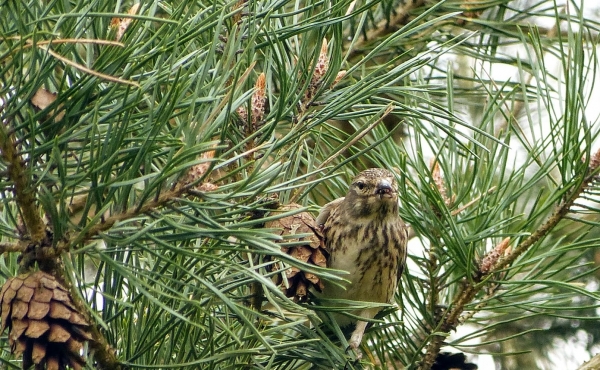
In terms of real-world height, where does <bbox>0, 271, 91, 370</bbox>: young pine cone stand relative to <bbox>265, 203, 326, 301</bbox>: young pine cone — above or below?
below

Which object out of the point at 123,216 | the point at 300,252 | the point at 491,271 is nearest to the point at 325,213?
the point at 491,271

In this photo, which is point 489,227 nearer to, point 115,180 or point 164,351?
point 164,351

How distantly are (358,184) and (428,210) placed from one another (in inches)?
16.5

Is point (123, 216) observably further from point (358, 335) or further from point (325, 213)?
point (325, 213)

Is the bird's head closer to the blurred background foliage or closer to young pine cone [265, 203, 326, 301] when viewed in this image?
the blurred background foliage

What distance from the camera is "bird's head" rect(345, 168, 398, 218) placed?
2.95 m

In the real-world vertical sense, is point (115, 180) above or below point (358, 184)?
below

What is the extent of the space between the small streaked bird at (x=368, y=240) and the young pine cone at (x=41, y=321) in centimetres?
146

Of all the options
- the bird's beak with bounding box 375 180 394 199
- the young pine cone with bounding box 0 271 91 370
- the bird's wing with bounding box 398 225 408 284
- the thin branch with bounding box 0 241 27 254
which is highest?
the bird's beak with bounding box 375 180 394 199

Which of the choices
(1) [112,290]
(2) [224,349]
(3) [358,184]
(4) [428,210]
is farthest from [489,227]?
(1) [112,290]

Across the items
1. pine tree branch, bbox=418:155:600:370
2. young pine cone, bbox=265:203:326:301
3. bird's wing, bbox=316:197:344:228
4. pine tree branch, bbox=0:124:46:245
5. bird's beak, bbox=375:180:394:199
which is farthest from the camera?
bird's wing, bbox=316:197:344:228

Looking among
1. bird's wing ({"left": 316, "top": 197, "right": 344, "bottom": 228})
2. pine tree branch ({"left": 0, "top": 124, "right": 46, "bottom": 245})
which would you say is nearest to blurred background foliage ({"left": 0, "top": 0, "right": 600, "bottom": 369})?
pine tree branch ({"left": 0, "top": 124, "right": 46, "bottom": 245})

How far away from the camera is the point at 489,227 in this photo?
2.56 m

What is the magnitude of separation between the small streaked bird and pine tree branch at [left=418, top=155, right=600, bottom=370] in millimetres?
304
